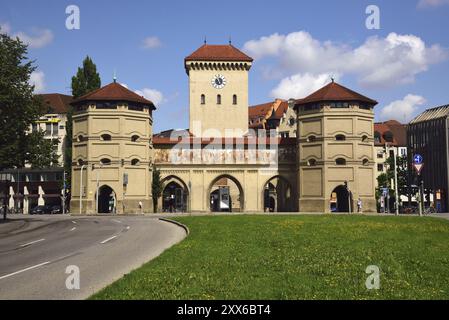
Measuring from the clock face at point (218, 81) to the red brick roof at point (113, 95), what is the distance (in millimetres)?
17318

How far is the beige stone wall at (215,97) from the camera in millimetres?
84375

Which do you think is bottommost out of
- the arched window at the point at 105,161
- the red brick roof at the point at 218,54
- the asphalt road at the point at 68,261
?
the asphalt road at the point at 68,261

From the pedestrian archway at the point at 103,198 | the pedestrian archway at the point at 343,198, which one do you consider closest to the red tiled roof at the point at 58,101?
the pedestrian archway at the point at 103,198

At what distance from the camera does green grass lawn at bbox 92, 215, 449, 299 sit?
9.96 m

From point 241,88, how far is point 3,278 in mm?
73660

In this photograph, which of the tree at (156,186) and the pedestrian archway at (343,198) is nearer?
the pedestrian archway at (343,198)

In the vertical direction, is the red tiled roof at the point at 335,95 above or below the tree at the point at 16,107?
above

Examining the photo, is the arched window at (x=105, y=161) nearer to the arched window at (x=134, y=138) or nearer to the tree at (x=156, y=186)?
the arched window at (x=134, y=138)

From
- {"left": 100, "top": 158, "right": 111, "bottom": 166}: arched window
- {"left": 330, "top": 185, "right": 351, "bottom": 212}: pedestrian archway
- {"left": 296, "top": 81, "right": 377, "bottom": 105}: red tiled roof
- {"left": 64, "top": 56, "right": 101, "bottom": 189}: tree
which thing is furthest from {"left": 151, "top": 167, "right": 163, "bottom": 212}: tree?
{"left": 330, "top": 185, "right": 351, "bottom": 212}: pedestrian archway

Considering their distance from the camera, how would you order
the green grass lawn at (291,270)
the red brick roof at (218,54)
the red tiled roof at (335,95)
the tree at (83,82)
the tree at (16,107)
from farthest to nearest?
the red brick roof at (218,54)
the tree at (83,82)
the red tiled roof at (335,95)
the tree at (16,107)
the green grass lawn at (291,270)

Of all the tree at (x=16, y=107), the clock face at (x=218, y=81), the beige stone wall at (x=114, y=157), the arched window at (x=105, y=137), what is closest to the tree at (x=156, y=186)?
the beige stone wall at (x=114, y=157)

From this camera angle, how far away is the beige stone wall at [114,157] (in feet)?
214

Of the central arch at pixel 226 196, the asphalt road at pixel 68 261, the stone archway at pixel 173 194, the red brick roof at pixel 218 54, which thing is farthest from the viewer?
the red brick roof at pixel 218 54
